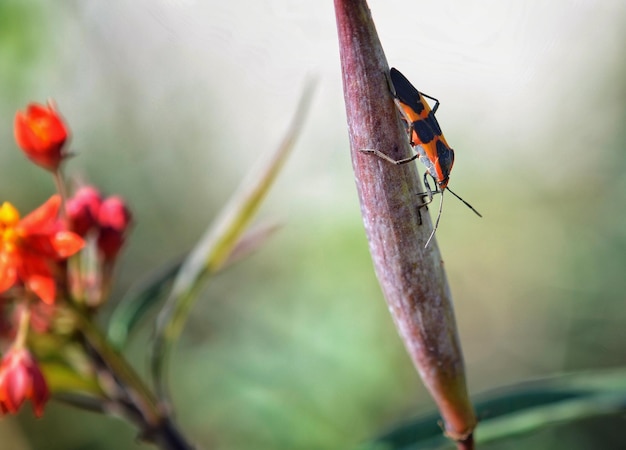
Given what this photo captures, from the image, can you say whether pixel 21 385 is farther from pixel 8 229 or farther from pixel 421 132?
pixel 421 132

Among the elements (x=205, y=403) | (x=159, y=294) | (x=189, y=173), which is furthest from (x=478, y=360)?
(x=159, y=294)

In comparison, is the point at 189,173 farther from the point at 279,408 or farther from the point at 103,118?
the point at 279,408

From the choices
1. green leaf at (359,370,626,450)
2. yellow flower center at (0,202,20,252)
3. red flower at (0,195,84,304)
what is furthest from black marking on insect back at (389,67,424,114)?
yellow flower center at (0,202,20,252)

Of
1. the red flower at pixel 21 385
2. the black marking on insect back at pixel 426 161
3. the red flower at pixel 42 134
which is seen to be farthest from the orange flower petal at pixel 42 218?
→ the black marking on insect back at pixel 426 161

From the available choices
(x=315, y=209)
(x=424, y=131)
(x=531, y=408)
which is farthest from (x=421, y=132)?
(x=315, y=209)

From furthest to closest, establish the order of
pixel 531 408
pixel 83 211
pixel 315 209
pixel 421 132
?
1. pixel 315 209
2. pixel 83 211
3. pixel 531 408
4. pixel 421 132

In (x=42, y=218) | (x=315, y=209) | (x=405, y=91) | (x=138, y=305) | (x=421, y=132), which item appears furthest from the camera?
(x=315, y=209)

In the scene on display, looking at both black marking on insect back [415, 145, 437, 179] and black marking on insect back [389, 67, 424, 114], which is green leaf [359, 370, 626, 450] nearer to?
black marking on insect back [415, 145, 437, 179]

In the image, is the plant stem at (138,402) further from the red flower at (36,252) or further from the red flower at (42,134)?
the red flower at (42,134)
